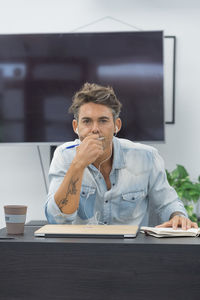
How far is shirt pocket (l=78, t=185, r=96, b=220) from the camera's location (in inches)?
76.4

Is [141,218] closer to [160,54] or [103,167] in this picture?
[103,167]

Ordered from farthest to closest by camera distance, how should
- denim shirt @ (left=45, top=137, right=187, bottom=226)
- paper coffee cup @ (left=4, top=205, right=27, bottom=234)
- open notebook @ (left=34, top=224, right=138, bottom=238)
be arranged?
denim shirt @ (left=45, top=137, right=187, bottom=226) → paper coffee cup @ (left=4, top=205, right=27, bottom=234) → open notebook @ (left=34, top=224, right=138, bottom=238)

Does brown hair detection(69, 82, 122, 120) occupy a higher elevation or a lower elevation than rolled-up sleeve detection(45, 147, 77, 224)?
higher

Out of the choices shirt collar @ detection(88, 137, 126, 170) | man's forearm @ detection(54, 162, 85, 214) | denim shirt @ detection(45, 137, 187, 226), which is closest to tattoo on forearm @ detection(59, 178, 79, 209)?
man's forearm @ detection(54, 162, 85, 214)

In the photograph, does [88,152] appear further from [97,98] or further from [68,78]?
[68,78]

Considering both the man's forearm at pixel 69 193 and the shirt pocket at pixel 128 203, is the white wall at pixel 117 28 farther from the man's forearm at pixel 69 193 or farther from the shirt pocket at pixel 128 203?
the man's forearm at pixel 69 193

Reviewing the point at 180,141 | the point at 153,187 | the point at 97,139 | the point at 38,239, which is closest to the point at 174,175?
the point at 180,141

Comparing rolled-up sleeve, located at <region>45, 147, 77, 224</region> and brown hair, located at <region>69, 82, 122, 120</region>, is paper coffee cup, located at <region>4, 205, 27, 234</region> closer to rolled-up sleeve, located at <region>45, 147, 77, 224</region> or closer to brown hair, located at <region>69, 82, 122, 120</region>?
rolled-up sleeve, located at <region>45, 147, 77, 224</region>

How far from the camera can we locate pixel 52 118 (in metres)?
3.12

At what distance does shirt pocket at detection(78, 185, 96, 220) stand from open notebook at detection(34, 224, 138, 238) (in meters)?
0.43

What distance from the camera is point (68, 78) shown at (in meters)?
3.12

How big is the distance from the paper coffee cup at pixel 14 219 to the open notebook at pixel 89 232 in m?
0.08
